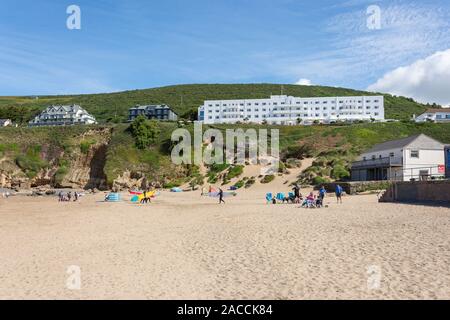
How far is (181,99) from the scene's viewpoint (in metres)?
127

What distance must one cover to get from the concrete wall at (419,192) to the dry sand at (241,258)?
156 inches

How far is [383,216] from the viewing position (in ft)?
60.0

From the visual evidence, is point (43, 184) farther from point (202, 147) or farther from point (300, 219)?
point (300, 219)

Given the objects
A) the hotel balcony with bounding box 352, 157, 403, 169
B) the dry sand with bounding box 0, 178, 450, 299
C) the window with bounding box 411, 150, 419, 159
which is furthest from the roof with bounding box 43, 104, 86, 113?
the dry sand with bounding box 0, 178, 450, 299

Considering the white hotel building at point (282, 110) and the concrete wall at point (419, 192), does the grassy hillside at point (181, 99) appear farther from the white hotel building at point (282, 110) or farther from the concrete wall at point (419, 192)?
the concrete wall at point (419, 192)

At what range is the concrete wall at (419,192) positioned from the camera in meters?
23.0

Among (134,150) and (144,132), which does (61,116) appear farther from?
(134,150)

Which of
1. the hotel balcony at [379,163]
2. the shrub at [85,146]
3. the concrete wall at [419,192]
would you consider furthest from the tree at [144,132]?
the concrete wall at [419,192]

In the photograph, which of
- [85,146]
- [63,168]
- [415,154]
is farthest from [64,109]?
[415,154]

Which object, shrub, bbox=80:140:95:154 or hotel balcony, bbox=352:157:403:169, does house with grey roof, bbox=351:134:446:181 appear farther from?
shrub, bbox=80:140:95:154

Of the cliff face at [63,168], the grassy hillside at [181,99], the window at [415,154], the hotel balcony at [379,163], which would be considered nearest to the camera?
the hotel balcony at [379,163]

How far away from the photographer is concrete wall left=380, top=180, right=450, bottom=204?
23.0 meters

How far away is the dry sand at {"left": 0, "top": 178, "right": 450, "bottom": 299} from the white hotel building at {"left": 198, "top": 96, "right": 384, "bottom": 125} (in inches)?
3219

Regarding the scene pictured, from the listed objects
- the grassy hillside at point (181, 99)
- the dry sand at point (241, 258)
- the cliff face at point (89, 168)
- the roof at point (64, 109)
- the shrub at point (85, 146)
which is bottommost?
the dry sand at point (241, 258)
